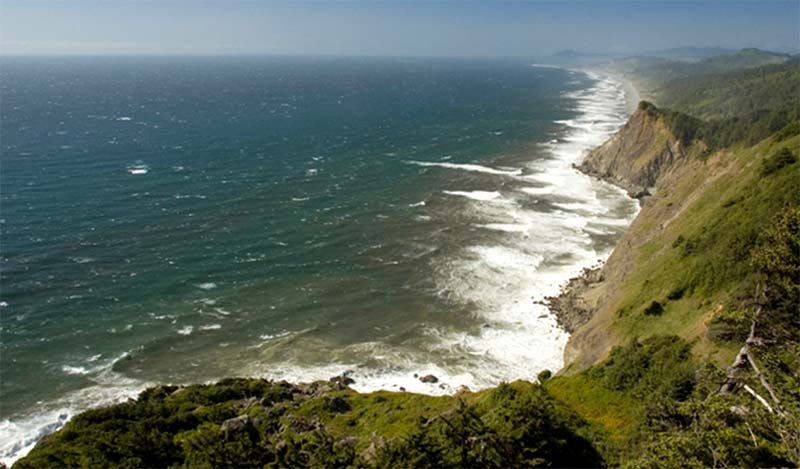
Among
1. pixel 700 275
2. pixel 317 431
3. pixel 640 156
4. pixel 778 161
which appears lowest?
pixel 317 431

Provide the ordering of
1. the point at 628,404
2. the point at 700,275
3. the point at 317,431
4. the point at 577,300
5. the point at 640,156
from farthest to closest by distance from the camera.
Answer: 1. the point at 640,156
2. the point at 577,300
3. the point at 700,275
4. the point at 628,404
5. the point at 317,431

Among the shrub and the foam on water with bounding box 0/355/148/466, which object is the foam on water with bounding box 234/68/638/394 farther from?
the shrub

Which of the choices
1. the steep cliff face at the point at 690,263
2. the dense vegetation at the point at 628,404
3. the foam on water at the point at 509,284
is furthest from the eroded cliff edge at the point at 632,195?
the foam on water at the point at 509,284

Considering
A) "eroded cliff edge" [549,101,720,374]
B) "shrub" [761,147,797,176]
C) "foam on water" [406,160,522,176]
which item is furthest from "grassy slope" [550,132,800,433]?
"foam on water" [406,160,522,176]

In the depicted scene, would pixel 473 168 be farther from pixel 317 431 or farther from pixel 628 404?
pixel 317 431

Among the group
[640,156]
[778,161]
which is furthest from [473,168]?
[778,161]

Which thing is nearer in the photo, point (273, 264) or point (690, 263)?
point (690, 263)
